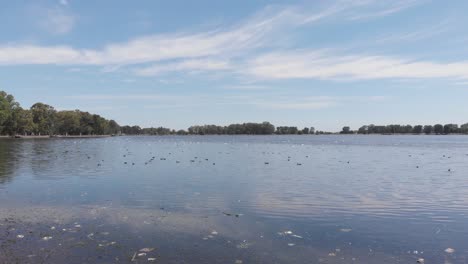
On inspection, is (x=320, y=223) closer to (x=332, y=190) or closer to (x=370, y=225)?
(x=370, y=225)

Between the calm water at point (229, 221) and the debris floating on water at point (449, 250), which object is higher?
the calm water at point (229, 221)

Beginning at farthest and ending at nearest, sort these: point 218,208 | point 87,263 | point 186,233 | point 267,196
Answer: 1. point 267,196
2. point 218,208
3. point 186,233
4. point 87,263

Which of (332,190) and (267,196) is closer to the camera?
(267,196)

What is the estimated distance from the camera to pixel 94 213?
55.3ft

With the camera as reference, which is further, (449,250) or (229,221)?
(229,221)

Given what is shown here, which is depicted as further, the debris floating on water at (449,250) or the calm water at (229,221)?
the debris floating on water at (449,250)

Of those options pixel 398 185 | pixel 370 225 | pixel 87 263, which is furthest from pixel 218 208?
pixel 398 185

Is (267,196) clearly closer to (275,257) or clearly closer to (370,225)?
(370,225)

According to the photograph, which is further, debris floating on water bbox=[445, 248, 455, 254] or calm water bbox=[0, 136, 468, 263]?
debris floating on water bbox=[445, 248, 455, 254]

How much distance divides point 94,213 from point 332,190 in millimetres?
14916

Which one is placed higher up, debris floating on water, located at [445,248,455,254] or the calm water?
the calm water

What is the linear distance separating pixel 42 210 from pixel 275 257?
1132 cm

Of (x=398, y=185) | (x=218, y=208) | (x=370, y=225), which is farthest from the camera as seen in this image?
(x=398, y=185)

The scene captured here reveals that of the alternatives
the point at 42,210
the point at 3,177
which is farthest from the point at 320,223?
the point at 3,177
